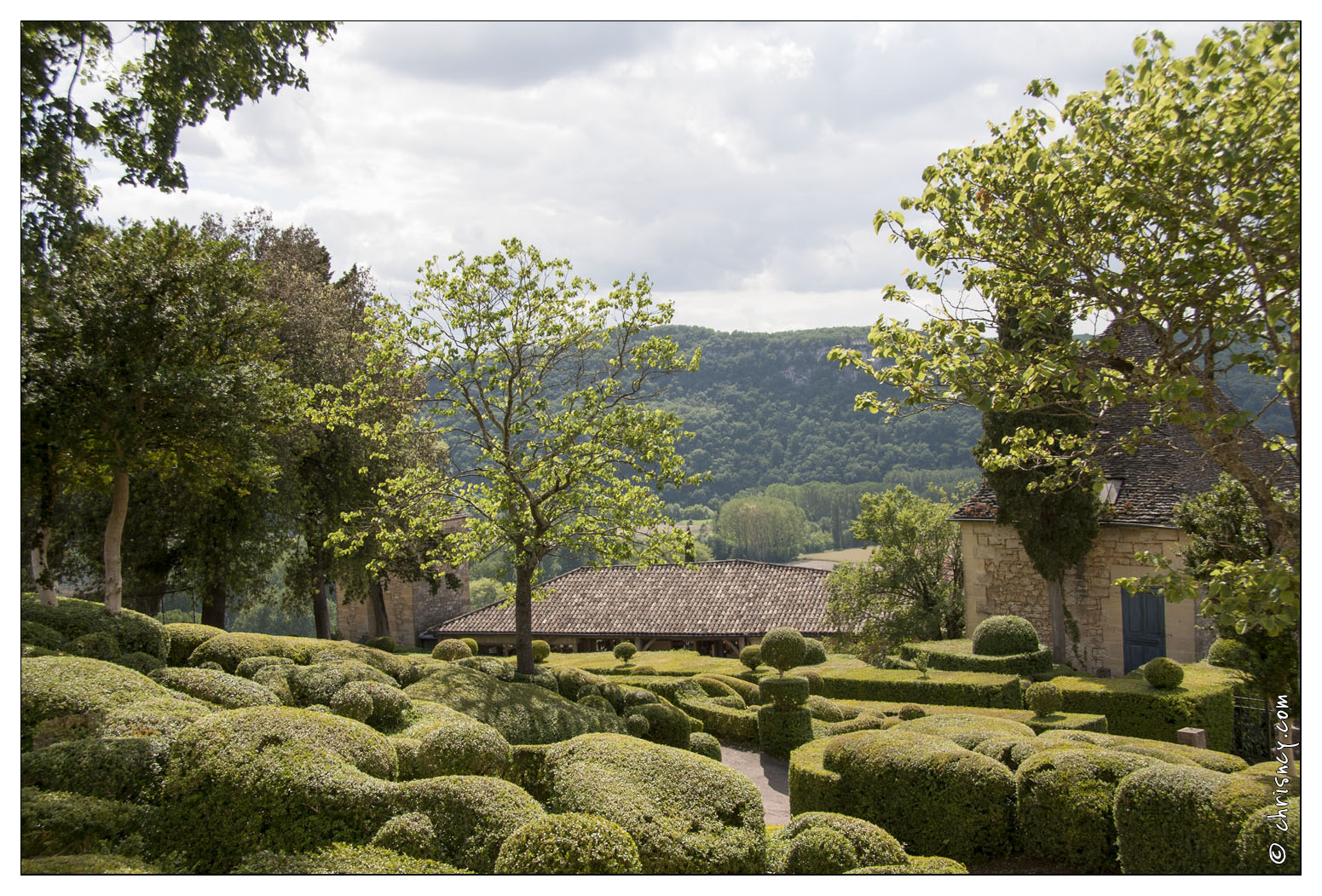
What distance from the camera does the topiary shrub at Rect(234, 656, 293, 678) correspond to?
34.1 feet

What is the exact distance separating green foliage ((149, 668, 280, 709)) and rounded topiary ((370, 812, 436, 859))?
365cm

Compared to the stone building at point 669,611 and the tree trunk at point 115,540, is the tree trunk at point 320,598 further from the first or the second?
the stone building at point 669,611

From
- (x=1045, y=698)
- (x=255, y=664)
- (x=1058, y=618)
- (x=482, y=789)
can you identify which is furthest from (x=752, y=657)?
(x=482, y=789)

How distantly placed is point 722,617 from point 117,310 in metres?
22.9

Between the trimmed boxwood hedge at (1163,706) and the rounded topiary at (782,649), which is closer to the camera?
the trimmed boxwood hedge at (1163,706)

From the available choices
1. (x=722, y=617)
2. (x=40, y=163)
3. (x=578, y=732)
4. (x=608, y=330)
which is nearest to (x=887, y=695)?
(x=578, y=732)

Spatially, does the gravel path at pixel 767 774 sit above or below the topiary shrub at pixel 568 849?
below

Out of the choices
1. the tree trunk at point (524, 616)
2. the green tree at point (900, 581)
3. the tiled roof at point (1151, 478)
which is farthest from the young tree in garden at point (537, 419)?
the green tree at point (900, 581)

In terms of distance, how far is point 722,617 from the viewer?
2975 centimetres

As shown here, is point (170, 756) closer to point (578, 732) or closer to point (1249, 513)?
point (578, 732)

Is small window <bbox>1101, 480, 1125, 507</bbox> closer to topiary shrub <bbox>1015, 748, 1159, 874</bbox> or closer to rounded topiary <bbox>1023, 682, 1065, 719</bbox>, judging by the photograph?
rounded topiary <bbox>1023, 682, 1065, 719</bbox>

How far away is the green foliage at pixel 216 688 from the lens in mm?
8844

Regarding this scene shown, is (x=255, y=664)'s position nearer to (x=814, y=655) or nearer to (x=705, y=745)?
(x=705, y=745)

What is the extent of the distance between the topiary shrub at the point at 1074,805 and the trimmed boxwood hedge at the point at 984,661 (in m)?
9.56
